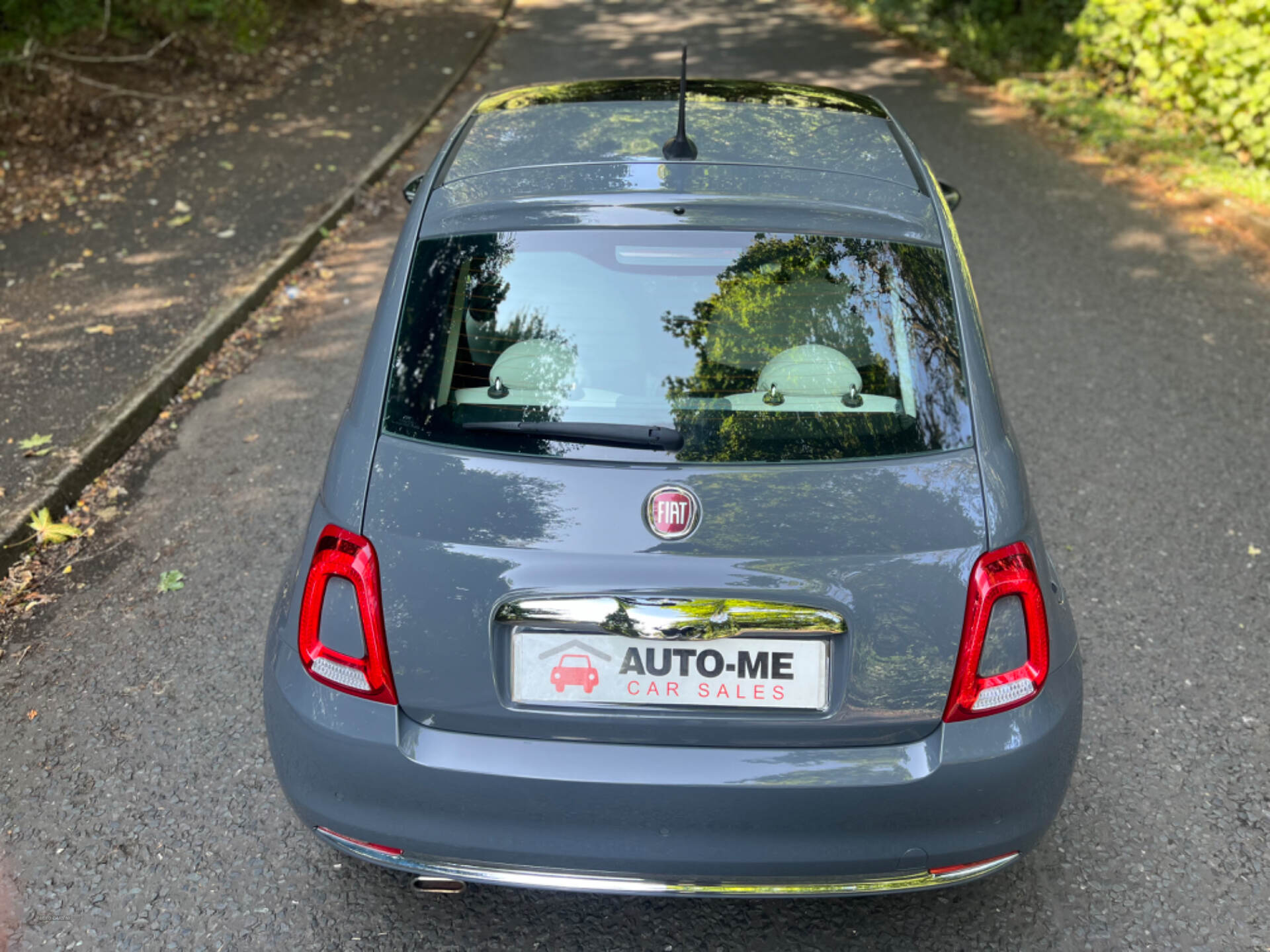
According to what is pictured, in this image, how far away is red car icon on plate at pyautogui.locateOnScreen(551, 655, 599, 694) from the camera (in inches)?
87.9

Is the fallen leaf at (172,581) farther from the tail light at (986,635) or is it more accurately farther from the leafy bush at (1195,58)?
the leafy bush at (1195,58)

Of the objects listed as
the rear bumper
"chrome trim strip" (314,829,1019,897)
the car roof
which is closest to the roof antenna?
the car roof

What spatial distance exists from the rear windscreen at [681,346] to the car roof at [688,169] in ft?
0.18

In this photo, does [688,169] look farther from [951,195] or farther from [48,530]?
[48,530]

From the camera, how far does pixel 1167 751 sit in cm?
338

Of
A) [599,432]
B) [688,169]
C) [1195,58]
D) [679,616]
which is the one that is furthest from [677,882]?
[1195,58]

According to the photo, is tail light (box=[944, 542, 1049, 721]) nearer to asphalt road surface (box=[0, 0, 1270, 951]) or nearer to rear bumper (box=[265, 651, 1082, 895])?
rear bumper (box=[265, 651, 1082, 895])

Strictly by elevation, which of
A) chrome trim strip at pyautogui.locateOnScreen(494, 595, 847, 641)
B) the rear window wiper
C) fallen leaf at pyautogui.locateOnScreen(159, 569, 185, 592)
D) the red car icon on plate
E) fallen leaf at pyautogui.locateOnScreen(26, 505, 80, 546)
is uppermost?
the rear window wiper

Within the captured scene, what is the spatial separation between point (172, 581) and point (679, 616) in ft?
8.88

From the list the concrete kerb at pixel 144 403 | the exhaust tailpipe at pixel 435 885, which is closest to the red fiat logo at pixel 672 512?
the exhaust tailpipe at pixel 435 885

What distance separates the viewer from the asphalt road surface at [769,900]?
2.78 meters

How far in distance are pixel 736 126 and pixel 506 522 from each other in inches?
55.7

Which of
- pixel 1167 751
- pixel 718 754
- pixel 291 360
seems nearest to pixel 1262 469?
pixel 1167 751

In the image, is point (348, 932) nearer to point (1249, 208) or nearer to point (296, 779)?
point (296, 779)
